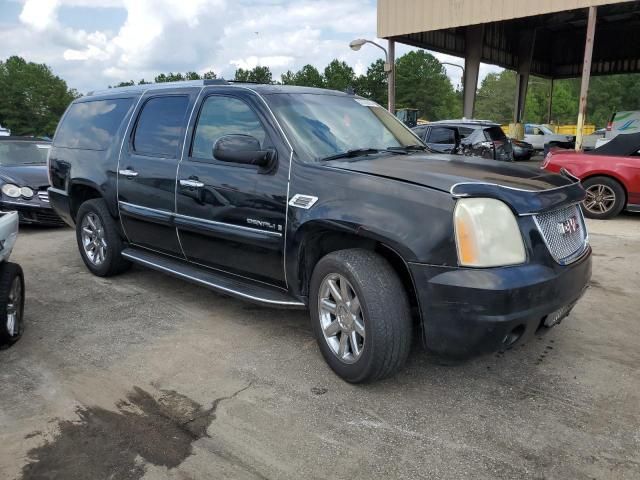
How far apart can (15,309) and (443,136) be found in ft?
33.3

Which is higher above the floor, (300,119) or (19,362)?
(300,119)

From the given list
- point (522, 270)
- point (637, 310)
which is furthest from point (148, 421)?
point (637, 310)

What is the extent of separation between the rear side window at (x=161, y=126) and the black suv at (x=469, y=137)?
8089 mm

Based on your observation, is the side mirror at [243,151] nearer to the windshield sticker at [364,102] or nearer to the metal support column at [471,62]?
the windshield sticker at [364,102]

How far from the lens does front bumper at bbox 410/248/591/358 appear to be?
260 cm

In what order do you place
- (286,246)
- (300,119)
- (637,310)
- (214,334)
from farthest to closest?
(637,310)
(214,334)
(300,119)
(286,246)

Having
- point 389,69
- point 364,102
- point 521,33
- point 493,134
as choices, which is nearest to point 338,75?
point 521,33

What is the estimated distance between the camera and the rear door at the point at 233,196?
11.5 ft

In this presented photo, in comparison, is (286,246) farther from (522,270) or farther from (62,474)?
(62,474)

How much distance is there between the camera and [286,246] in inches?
135

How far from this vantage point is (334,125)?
3.81 metres

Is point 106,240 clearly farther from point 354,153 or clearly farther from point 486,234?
point 486,234

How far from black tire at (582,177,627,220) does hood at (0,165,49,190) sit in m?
8.68

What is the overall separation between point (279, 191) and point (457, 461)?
1919mm
